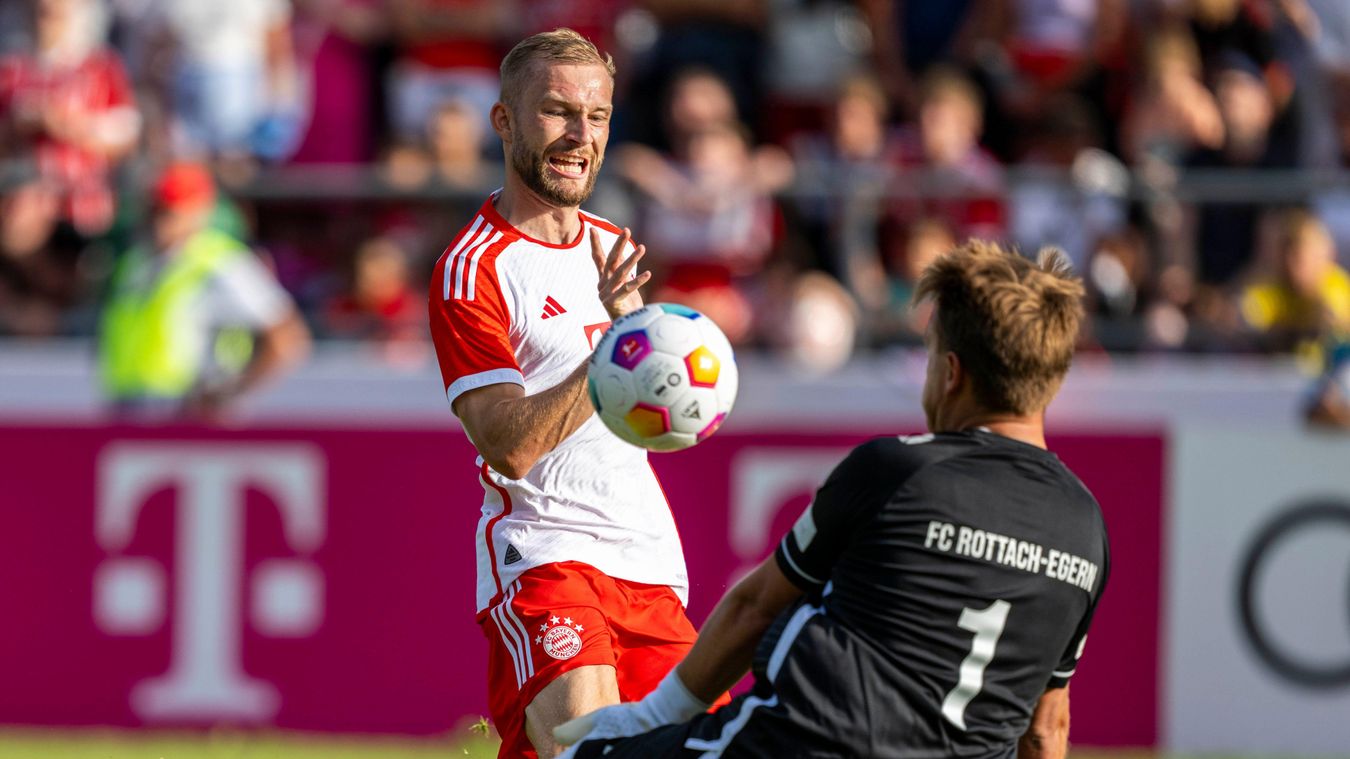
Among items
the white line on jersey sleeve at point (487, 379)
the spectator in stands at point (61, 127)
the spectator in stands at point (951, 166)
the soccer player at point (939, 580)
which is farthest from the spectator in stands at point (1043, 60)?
the soccer player at point (939, 580)

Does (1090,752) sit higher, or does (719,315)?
(719,315)

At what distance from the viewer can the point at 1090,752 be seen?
9570 mm

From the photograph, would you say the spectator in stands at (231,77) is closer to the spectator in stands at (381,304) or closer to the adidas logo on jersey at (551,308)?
the spectator in stands at (381,304)

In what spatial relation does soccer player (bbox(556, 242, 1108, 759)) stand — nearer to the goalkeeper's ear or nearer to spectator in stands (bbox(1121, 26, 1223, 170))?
the goalkeeper's ear

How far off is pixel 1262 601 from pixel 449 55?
236 inches

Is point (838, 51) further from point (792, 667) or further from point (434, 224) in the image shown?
point (792, 667)

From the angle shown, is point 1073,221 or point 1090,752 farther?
point 1073,221

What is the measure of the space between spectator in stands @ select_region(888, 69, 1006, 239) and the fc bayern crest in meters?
6.33

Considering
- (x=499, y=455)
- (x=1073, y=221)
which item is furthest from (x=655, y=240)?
(x=499, y=455)

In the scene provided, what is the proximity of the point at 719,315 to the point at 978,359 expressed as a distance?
6.93 m

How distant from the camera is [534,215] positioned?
5410 millimetres

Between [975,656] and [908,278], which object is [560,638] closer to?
[975,656]

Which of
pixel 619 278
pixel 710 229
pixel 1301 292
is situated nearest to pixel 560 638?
pixel 619 278

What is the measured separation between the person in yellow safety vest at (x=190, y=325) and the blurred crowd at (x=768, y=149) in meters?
0.54
